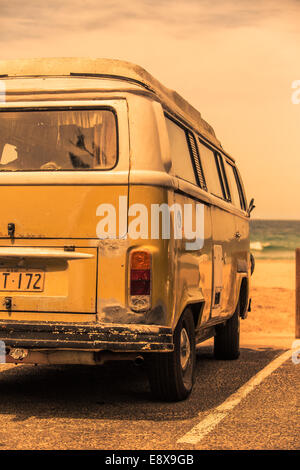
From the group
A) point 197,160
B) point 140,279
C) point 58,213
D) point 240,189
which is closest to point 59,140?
point 58,213

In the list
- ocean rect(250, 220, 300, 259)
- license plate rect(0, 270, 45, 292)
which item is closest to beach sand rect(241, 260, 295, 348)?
license plate rect(0, 270, 45, 292)

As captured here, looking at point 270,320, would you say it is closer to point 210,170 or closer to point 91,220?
point 210,170

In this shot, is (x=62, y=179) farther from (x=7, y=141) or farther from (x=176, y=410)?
(x=176, y=410)

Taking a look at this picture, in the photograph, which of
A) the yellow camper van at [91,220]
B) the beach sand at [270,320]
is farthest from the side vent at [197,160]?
the beach sand at [270,320]

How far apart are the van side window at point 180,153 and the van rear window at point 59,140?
0.64 meters

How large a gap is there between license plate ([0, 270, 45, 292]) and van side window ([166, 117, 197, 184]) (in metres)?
1.38

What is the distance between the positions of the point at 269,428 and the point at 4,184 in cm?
263

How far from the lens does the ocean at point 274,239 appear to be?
68.8 meters

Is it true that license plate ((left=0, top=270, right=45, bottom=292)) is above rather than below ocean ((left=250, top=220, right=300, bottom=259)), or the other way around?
below

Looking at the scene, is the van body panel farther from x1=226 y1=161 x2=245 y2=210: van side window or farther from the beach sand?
the beach sand

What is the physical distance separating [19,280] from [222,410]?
6.27 ft

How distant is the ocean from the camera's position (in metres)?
68.8

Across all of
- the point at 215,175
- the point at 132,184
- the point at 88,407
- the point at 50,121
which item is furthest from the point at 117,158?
the point at 215,175
